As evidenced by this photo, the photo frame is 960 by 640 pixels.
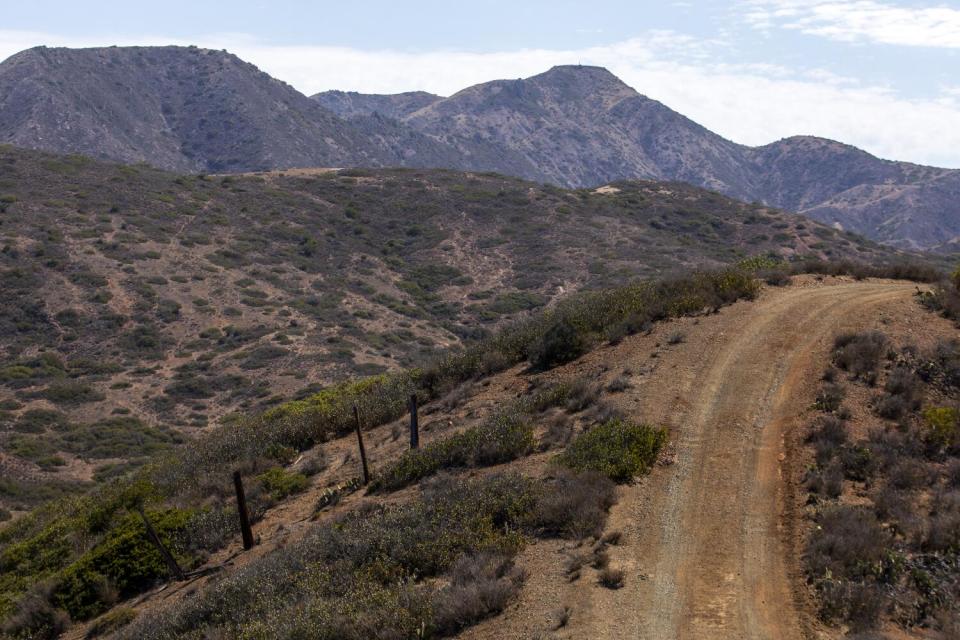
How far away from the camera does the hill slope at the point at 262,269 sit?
133 ft

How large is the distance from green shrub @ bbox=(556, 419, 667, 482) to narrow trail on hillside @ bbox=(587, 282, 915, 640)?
44 centimetres

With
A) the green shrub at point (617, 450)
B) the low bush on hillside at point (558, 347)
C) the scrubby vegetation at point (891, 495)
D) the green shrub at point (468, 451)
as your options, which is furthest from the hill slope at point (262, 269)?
the scrubby vegetation at point (891, 495)

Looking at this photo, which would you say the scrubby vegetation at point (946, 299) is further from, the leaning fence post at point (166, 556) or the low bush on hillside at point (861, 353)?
the leaning fence post at point (166, 556)

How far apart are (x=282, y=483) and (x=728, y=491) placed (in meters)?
11.4

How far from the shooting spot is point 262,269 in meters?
60.3

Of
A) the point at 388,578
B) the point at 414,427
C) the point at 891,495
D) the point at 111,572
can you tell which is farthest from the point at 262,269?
the point at 891,495

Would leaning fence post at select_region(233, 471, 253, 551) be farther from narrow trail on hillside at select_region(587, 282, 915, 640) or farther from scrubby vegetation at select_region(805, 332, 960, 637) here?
scrubby vegetation at select_region(805, 332, 960, 637)

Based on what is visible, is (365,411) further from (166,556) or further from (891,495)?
(891,495)

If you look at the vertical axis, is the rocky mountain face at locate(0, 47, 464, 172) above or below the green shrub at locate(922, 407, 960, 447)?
above

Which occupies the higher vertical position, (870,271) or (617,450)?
(870,271)

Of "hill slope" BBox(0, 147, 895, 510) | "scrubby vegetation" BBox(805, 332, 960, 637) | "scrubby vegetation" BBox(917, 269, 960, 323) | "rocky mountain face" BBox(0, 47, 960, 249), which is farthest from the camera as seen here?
"rocky mountain face" BBox(0, 47, 960, 249)

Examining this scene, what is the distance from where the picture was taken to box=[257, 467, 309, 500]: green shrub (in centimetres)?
1809

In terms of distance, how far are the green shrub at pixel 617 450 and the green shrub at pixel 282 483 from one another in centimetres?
779

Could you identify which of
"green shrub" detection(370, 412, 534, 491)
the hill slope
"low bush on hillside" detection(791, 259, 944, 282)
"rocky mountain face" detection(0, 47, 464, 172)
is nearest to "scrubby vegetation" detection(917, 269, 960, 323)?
"low bush on hillside" detection(791, 259, 944, 282)
